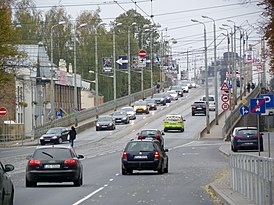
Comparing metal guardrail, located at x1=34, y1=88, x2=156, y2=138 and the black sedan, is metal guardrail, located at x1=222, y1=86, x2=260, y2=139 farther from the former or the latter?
the black sedan

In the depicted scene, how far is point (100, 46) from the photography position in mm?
143625

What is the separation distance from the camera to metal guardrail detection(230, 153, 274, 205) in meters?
15.8

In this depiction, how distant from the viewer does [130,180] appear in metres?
31.1

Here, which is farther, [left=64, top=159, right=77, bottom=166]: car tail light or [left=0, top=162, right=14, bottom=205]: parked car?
[left=64, top=159, right=77, bottom=166]: car tail light

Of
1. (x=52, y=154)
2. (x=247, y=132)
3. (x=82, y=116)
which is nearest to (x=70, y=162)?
(x=52, y=154)

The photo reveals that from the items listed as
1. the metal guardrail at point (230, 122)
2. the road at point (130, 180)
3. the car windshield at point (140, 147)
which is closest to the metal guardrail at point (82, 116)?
the road at point (130, 180)

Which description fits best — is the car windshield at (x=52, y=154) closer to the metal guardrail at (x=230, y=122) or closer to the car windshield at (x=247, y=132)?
the car windshield at (x=247, y=132)

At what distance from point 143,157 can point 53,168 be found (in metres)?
6.84

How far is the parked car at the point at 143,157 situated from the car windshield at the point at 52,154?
5.96m

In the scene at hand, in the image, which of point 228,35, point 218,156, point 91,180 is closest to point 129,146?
point 91,180

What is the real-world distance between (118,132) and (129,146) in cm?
4463

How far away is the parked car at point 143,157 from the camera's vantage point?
33.8 m

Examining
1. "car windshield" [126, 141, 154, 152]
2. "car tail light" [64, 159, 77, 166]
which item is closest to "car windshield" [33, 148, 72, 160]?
"car tail light" [64, 159, 77, 166]

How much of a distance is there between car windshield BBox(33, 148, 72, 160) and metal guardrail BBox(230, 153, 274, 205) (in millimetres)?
6864
